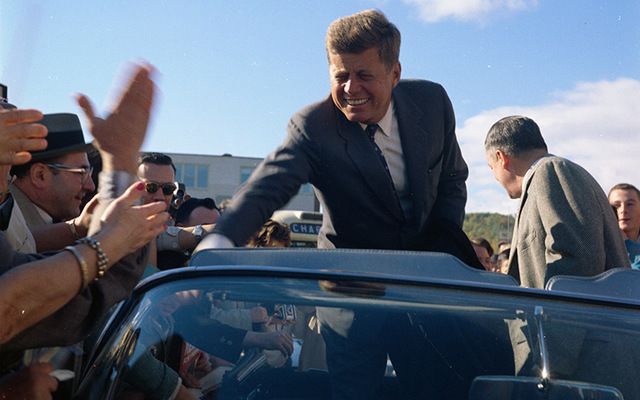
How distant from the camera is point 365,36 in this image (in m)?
3.14

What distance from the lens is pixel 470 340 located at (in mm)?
1986

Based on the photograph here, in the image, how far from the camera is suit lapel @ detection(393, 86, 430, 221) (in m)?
3.21

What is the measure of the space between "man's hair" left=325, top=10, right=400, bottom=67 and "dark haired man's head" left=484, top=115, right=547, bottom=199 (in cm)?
74

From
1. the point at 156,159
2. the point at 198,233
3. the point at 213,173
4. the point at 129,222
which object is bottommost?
the point at 213,173

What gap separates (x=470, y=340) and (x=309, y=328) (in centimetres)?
38

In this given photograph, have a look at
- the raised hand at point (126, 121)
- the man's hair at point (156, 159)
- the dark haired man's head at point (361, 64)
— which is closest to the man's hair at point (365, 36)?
the dark haired man's head at point (361, 64)

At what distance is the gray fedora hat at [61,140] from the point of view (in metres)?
3.26

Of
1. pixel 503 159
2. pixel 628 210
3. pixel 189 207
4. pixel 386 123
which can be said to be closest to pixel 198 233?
pixel 189 207

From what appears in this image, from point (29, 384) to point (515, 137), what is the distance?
2385mm

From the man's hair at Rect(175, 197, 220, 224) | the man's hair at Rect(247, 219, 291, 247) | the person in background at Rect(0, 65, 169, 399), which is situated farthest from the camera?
the man's hair at Rect(247, 219, 291, 247)

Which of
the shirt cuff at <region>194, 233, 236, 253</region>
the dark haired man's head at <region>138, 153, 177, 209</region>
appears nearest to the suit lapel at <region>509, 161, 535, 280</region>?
the shirt cuff at <region>194, 233, 236, 253</region>

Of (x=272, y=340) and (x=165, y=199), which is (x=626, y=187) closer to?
(x=165, y=199)

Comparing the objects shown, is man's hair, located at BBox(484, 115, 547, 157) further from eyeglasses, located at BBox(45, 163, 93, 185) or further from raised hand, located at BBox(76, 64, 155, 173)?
raised hand, located at BBox(76, 64, 155, 173)

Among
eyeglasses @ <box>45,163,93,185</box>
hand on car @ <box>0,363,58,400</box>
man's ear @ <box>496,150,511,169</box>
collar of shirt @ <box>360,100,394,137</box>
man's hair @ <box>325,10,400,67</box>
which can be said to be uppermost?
man's hair @ <box>325,10,400,67</box>
